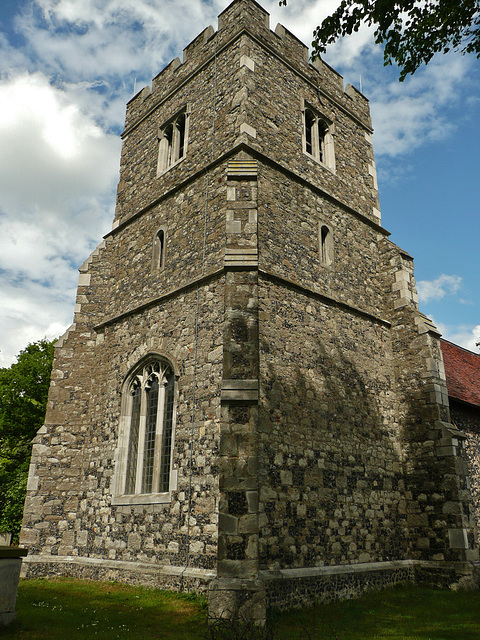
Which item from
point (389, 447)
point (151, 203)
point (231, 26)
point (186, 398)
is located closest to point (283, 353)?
point (186, 398)

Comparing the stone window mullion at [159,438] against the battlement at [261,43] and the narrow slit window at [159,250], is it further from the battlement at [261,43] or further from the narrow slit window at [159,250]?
the battlement at [261,43]

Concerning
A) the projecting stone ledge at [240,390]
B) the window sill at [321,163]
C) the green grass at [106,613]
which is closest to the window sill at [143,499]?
the green grass at [106,613]

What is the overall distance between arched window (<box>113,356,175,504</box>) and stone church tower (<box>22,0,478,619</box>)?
0.04 metres

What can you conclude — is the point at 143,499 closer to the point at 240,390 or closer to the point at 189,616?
the point at 189,616

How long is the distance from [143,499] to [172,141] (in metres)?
9.65

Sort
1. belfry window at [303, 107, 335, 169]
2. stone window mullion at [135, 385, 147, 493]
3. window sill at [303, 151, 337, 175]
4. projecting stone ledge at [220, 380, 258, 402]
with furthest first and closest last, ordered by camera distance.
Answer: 1. belfry window at [303, 107, 335, 169]
2. window sill at [303, 151, 337, 175]
3. stone window mullion at [135, 385, 147, 493]
4. projecting stone ledge at [220, 380, 258, 402]

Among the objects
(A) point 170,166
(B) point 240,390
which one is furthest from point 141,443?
(A) point 170,166

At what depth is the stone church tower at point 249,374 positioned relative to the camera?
357 inches

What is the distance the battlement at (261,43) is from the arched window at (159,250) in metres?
4.83

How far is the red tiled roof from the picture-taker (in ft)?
48.6

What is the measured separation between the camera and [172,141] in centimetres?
1456

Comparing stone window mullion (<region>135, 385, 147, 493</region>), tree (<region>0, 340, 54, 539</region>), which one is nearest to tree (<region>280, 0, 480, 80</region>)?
stone window mullion (<region>135, 385, 147, 493</region>)

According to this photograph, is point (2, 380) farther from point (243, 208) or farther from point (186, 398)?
point (243, 208)

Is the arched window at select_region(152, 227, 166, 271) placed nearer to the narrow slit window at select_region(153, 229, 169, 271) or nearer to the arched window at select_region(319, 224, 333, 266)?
the narrow slit window at select_region(153, 229, 169, 271)
